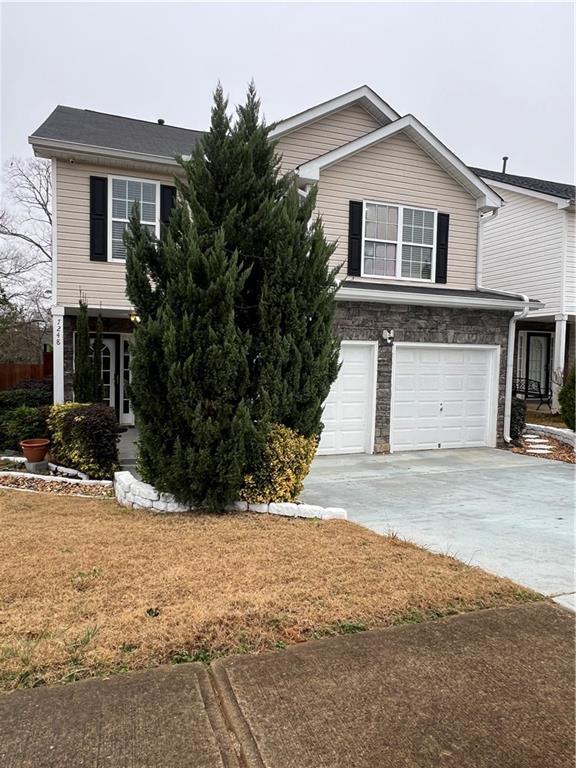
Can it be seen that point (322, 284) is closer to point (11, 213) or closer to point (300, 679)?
point (300, 679)

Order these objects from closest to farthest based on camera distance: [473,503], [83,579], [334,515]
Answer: [83,579] < [334,515] < [473,503]

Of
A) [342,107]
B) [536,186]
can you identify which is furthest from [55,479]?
[536,186]

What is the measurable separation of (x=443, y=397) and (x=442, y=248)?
3.36 meters

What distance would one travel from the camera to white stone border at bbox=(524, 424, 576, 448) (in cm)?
1159

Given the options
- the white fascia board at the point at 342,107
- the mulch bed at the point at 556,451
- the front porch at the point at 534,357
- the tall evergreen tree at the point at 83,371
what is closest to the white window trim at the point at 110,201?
the tall evergreen tree at the point at 83,371

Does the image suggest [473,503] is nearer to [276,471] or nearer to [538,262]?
[276,471]

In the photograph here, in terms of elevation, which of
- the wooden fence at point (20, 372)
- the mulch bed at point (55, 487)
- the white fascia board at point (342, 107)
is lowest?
the mulch bed at point (55, 487)

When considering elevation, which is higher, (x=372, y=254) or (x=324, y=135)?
(x=324, y=135)

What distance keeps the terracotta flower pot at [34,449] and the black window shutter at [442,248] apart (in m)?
8.52

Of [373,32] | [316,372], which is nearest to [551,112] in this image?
[373,32]

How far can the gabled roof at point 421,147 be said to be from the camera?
10828mm

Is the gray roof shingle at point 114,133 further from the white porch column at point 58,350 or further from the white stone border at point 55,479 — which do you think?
the white stone border at point 55,479

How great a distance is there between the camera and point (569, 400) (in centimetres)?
1188

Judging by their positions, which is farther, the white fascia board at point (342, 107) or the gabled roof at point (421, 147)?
the white fascia board at point (342, 107)
